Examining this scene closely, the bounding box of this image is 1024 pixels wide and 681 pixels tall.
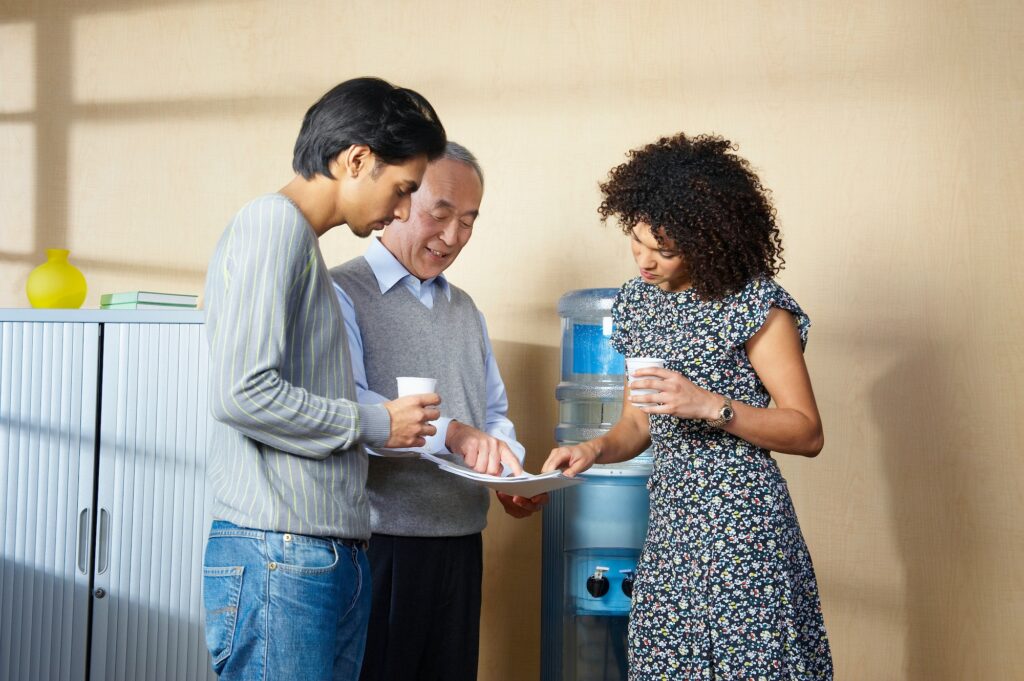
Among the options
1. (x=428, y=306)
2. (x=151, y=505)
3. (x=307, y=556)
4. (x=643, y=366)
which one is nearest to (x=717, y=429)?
(x=643, y=366)

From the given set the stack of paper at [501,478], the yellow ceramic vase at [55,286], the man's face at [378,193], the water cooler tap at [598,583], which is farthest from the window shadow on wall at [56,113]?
the man's face at [378,193]

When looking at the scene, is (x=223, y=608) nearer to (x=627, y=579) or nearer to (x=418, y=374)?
(x=418, y=374)

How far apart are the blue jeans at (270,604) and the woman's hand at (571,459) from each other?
0.64 meters

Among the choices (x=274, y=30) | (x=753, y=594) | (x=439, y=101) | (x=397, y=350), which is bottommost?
(x=753, y=594)

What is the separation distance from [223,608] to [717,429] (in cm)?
95

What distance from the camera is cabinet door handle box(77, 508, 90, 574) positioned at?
251 cm

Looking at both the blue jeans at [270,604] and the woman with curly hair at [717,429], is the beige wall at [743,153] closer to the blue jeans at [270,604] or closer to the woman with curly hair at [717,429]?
the woman with curly hair at [717,429]

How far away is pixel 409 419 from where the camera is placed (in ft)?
4.64

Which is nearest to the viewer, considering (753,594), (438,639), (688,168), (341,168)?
(341,168)

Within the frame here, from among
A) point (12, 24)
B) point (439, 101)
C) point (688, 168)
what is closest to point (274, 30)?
point (439, 101)

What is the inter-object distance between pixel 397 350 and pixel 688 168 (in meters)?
0.72

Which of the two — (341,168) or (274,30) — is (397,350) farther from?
(274,30)

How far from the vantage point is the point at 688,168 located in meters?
1.84

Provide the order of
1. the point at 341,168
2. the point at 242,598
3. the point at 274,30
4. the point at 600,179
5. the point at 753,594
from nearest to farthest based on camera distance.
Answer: the point at 242,598
the point at 341,168
the point at 753,594
the point at 600,179
the point at 274,30
